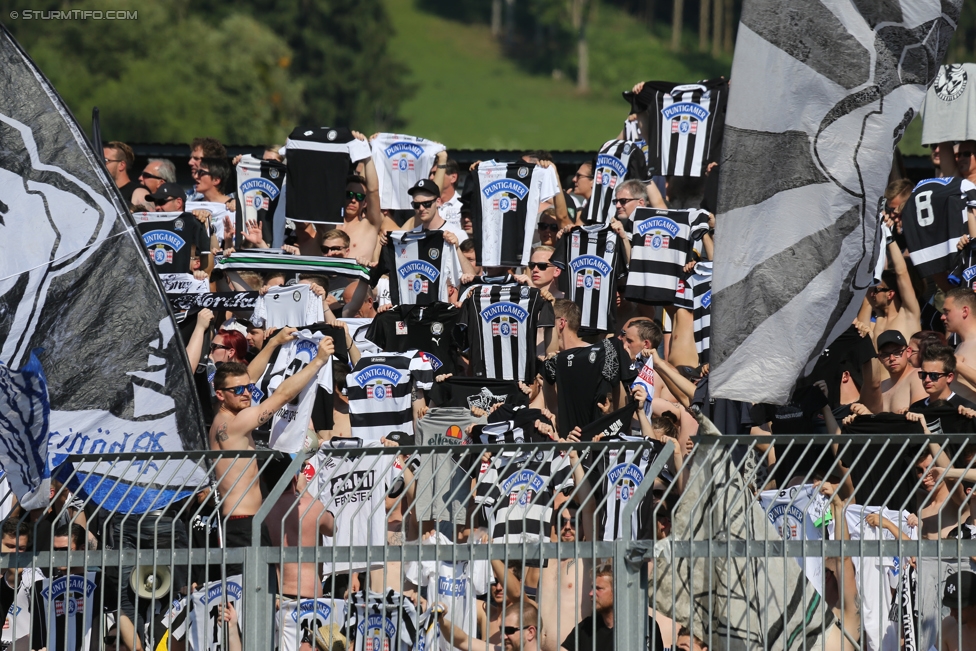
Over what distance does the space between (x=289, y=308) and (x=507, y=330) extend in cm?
184

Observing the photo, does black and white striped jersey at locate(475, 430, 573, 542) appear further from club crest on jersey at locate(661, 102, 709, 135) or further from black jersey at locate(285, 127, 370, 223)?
club crest on jersey at locate(661, 102, 709, 135)

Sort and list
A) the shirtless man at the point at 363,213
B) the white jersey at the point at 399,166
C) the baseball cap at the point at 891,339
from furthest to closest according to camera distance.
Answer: the white jersey at the point at 399,166 < the shirtless man at the point at 363,213 < the baseball cap at the point at 891,339

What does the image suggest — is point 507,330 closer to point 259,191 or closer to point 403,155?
point 403,155

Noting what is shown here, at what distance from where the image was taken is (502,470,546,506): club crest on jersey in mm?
6137

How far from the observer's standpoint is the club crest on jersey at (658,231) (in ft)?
41.0

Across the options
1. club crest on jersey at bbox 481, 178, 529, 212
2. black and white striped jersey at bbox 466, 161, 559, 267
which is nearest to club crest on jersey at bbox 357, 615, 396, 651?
black and white striped jersey at bbox 466, 161, 559, 267

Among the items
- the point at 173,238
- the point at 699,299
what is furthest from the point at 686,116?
the point at 173,238

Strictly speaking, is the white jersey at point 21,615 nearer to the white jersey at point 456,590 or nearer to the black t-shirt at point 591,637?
the white jersey at point 456,590

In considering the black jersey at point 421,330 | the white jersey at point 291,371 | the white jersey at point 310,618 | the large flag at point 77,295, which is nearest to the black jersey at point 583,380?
the black jersey at point 421,330

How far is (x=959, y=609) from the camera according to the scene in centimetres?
584

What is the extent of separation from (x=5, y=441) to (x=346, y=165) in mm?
8338

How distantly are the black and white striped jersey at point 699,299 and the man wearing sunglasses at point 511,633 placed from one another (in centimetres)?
453

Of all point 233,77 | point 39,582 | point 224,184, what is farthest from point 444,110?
point 39,582

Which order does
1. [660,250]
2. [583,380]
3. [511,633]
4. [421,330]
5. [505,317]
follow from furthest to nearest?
[421,330] → [660,250] → [505,317] → [583,380] → [511,633]
